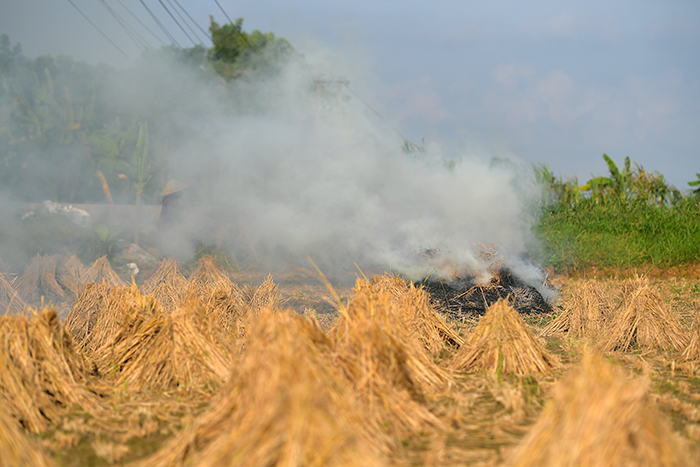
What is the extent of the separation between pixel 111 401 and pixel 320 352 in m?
2.08

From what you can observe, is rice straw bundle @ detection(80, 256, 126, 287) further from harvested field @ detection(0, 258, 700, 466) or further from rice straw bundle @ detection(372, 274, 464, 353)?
rice straw bundle @ detection(372, 274, 464, 353)

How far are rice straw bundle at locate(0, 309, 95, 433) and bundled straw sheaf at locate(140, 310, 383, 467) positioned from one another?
1.66 metres

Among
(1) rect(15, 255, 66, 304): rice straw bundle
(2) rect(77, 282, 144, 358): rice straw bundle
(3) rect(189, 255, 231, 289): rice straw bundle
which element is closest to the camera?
(2) rect(77, 282, 144, 358): rice straw bundle

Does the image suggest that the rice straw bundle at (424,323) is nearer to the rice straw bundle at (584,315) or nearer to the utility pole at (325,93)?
the rice straw bundle at (584,315)

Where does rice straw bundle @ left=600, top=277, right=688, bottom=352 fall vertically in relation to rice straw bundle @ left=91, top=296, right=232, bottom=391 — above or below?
above

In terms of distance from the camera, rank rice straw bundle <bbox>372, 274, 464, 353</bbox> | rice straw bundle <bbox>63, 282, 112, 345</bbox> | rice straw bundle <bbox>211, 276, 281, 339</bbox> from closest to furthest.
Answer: rice straw bundle <bbox>372, 274, 464, 353</bbox>
rice straw bundle <bbox>63, 282, 112, 345</bbox>
rice straw bundle <bbox>211, 276, 281, 339</bbox>

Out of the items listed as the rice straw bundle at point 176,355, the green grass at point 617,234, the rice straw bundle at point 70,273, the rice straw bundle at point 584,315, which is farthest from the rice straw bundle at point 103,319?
the green grass at point 617,234

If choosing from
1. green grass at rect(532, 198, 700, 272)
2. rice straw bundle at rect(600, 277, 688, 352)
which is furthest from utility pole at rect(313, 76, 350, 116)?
rice straw bundle at rect(600, 277, 688, 352)

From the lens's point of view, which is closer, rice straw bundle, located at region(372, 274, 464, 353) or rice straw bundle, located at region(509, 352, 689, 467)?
rice straw bundle, located at region(509, 352, 689, 467)

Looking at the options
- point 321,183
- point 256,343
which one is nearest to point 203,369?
point 256,343

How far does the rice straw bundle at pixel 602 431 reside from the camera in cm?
277

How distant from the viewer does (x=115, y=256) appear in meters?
17.3

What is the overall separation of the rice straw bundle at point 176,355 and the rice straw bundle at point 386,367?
4.09 feet

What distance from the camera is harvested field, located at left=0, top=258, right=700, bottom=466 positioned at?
9.53 ft
